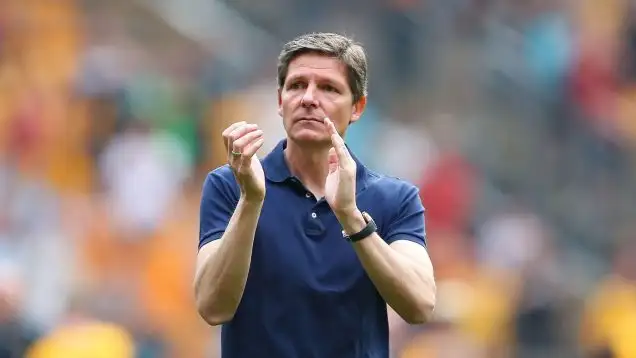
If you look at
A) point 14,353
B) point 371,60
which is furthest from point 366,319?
point 371,60

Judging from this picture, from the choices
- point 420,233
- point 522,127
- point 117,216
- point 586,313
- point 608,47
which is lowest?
point 420,233

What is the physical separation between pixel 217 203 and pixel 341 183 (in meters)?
0.45

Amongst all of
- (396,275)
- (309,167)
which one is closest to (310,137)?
(309,167)

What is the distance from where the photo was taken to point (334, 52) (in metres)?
4.00

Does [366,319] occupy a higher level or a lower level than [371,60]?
lower

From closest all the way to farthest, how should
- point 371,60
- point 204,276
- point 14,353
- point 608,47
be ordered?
point 204,276 → point 14,353 → point 371,60 → point 608,47

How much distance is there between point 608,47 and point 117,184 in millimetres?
3998

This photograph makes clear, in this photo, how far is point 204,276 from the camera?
3.76m

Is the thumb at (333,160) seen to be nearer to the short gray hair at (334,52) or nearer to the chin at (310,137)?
the chin at (310,137)

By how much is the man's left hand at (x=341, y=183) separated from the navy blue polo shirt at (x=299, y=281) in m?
0.22

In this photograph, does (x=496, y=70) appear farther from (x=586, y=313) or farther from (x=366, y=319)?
(x=366, y=319)

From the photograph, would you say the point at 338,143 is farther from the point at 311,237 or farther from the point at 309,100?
the point at 311,237

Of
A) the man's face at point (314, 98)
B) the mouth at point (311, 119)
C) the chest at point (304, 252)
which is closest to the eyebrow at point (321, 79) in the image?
the man's face at point (314, 98)

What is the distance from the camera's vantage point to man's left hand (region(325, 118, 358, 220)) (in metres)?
3.68
